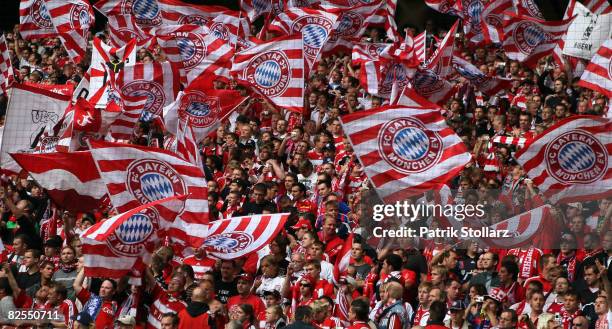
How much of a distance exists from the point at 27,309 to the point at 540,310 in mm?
4710

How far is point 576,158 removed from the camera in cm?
1296

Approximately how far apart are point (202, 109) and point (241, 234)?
16.5ft

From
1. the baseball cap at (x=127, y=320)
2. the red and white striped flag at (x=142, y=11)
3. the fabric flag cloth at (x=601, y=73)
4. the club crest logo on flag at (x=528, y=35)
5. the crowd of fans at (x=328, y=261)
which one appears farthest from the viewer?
the red and white striped flag at (x=142, y=11)

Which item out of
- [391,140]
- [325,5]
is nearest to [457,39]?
[325,5]

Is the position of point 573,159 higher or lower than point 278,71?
lower

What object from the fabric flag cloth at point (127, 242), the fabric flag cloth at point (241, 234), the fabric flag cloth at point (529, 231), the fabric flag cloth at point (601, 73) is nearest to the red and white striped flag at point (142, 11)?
the fabric flag cloth at point (601, 73)

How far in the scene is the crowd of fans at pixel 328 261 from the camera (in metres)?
11.8

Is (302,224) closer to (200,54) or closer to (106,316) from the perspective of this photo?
(106,316)

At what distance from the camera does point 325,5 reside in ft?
73.2

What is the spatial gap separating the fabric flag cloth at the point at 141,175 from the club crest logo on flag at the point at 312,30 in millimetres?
5767

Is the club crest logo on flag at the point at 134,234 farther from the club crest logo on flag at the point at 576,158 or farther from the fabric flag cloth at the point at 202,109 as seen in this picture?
the fabric flag cloth at the point at 202,109

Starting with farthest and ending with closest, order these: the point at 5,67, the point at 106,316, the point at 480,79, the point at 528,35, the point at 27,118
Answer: the point at 5,67 < the point at 528,35 < the point at 480,79 < the point at 27,118 < the point at 106,316

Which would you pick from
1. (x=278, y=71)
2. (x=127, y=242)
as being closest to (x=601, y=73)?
(x=278, y=71)

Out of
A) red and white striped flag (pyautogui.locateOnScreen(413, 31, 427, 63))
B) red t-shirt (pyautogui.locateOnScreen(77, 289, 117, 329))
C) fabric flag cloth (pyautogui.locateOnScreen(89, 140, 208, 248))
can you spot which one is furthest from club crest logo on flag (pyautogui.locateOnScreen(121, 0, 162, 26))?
red t-shirt (pyautogui.locateOnScreen(77, 289, 117, 329))
